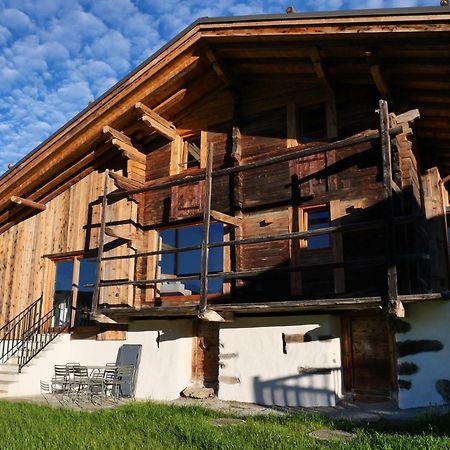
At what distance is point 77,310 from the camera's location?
47.0 feet

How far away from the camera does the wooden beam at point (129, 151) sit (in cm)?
1384

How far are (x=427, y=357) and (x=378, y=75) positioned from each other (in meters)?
5.36

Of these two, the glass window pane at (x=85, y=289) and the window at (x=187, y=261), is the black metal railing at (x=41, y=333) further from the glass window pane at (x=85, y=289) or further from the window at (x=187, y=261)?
the window at (x=187, y=261)

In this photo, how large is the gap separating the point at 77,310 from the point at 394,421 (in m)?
8.93

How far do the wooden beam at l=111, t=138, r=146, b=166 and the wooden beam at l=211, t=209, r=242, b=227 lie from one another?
3.57 metres

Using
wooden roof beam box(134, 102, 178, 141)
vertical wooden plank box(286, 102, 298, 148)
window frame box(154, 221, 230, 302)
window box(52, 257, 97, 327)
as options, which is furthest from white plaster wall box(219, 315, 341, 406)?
wooden roof beam box(134, 102, 178, 141)

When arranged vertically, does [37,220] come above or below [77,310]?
above

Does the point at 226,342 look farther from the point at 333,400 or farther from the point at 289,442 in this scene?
the point at 289,442

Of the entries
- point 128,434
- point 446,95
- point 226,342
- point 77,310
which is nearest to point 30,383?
point 77,310

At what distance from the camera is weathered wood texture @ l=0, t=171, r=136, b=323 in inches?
572

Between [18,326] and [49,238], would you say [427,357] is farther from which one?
[18,326]

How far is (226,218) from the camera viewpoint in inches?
470

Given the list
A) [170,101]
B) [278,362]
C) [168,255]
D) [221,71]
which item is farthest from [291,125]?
[278,362]

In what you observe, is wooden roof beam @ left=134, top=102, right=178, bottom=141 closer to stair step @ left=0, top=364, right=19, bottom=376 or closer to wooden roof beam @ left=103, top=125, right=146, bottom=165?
wooden roof beam @ left=103, top=125, right=146, bottom=165
